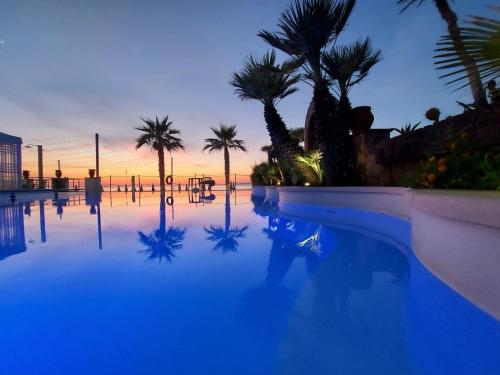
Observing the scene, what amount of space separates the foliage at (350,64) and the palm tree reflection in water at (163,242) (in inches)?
309

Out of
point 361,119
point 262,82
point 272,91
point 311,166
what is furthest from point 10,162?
point 361,119

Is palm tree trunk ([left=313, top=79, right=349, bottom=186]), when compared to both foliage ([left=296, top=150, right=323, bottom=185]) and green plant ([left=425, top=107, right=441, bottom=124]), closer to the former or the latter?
foliage ([left=296, top=150, right=323, bottom=185])

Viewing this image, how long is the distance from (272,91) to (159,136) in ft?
46.8

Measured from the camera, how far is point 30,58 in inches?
442

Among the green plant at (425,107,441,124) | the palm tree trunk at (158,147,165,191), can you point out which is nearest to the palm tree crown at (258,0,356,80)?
the green plant at (425,107,441,124)

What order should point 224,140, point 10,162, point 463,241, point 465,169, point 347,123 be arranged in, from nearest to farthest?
point 463,241 < point 465,169 < point 347,123 < point 10,162 < point 224,140

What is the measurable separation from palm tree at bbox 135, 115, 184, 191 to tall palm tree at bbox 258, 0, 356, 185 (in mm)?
15587

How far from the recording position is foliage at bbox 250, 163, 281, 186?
15.8 m

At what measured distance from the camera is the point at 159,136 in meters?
21.9

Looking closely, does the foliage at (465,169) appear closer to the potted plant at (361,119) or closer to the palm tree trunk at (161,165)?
the potted plant at (361,119)

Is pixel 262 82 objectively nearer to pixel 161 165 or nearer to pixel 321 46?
pixel 321 46

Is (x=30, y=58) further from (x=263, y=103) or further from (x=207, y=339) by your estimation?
(x=207, y=339)

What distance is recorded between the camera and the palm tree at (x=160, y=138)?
21.5 metres


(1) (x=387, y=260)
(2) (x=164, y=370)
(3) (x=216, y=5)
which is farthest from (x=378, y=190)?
(3) (x=216, y=5)
